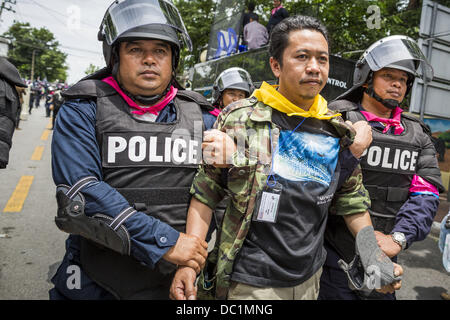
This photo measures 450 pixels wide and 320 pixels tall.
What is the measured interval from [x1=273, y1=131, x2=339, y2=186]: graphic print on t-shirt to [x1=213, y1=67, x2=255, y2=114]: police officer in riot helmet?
3081 millimetres

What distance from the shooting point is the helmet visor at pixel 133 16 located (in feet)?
5.64

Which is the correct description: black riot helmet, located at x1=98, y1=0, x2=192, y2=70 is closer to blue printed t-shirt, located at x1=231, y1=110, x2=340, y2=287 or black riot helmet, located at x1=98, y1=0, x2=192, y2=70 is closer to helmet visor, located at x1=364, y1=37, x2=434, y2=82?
blue printed t-shirt, located at x1=231, y1=110, x2=340, y2=287

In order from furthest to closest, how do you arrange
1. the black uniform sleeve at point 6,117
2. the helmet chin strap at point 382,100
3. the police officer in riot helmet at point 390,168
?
the helmet chin strap at point 382,100
the police officer in riot helmet at point 390,168
the black uniform sleeve at point 6,117

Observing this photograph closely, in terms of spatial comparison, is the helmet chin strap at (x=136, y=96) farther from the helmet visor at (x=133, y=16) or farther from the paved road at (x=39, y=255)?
the paved road at (x=39, y=255)

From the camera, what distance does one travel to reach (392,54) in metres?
2.33

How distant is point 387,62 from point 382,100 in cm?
26

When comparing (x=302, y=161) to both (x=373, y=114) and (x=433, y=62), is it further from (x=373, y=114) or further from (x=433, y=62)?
(x=433, y=62)

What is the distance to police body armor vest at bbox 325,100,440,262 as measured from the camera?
217 cm

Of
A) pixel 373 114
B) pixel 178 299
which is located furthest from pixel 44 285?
pixel 373 114

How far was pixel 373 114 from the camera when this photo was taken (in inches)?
92.1

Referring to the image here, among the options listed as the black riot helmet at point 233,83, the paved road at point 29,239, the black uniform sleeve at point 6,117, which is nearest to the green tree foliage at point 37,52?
the paved road at point 29,239

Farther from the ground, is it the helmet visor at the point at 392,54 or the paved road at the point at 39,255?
the helmet visor at the point at 392,54

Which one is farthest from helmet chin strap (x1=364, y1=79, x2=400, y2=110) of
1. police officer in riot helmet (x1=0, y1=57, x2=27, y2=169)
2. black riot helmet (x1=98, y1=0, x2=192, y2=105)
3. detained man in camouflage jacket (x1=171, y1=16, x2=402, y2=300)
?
police officer in riot helmet (x1=0, y1=57, x2=27, y2=169)
